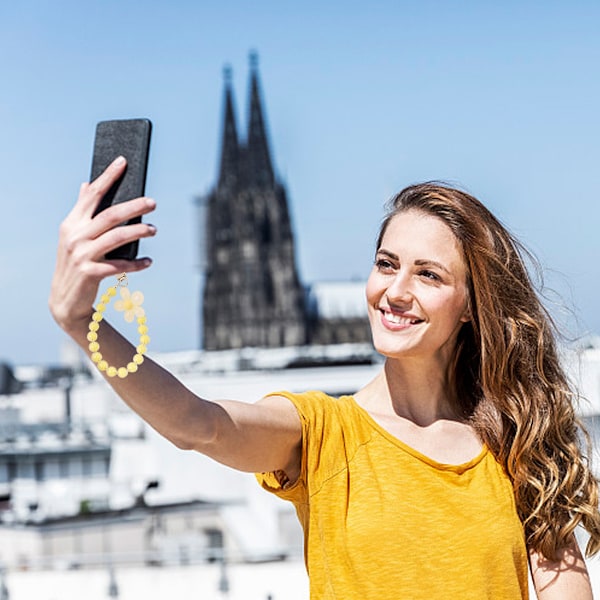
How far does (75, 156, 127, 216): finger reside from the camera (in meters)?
1.39

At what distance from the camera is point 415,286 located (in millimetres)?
1928

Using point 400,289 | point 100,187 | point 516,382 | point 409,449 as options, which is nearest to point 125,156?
point 100,187

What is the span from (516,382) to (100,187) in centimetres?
98

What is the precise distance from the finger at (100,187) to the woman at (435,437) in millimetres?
273

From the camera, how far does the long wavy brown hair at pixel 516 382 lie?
77.7 inches

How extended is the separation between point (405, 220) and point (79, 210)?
72cm

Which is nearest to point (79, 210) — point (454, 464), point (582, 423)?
point (454, 464)

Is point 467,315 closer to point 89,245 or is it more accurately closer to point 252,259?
point 89,245

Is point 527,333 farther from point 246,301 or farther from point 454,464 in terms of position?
point 246,301

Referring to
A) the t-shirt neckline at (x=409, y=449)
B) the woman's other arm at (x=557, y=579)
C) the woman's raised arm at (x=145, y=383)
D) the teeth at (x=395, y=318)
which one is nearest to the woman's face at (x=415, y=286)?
the teeth at (x=395, y=318)

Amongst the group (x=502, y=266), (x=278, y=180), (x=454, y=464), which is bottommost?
(x=454, y=464)

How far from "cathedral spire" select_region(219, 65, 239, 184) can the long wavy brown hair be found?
2406 inches

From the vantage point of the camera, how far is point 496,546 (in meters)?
1.86

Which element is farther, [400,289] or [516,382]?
[516,382]
